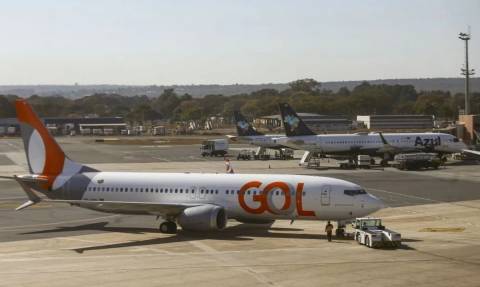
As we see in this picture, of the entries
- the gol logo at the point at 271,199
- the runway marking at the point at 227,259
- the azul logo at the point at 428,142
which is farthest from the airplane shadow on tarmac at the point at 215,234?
the azul logo at the point at 428,142

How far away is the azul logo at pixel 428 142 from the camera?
4279 inches

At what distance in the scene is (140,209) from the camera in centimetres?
4934

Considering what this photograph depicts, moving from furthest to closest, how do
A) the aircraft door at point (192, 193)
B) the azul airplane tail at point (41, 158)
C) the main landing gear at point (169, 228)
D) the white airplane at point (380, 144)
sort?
the white airplane at point (380, 144) < the azul airplane tail at point (41, 158) < the aircraft door at point (192, 193) < the main landing gear at point (169, 228)

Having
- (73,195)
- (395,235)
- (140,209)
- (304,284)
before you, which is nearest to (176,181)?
(140,209)

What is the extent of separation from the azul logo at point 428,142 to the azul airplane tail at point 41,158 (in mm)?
66484

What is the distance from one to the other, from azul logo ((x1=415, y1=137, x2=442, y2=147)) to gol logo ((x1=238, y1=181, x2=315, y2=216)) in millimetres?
64751

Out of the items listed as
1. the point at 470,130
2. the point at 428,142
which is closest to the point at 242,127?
the point at 428,142

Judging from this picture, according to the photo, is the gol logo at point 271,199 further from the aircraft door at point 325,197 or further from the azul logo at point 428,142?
the azul logo at point 428,142

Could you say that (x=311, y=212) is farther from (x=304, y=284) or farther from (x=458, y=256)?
(x=304, y=284)

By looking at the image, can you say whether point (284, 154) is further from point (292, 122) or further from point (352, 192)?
point (352, 192)

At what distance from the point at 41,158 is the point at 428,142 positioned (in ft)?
228

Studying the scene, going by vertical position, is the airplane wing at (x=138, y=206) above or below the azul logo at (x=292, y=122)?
below

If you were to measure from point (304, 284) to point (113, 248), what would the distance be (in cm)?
1504

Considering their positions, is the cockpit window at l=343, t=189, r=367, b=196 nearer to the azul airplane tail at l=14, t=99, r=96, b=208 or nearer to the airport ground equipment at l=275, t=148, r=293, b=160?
the azul airplane tail at l=14, t=99, r=96, b=208
